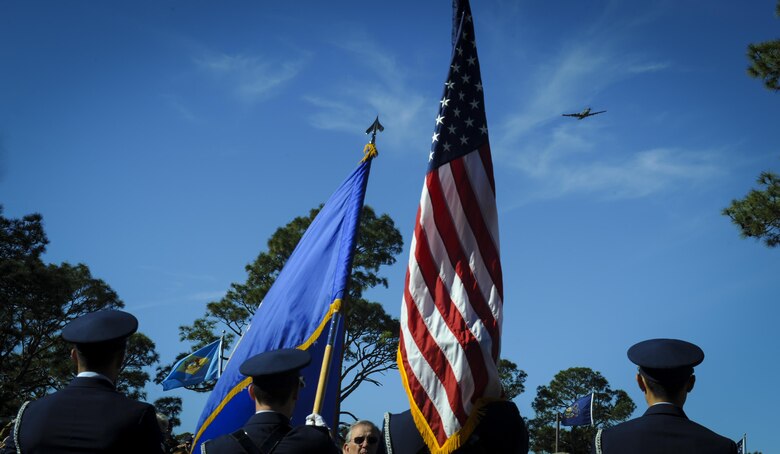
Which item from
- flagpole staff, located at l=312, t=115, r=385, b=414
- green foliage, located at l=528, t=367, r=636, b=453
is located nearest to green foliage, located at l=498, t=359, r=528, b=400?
green foliage, located at l=528, t=367, r=636, b=453

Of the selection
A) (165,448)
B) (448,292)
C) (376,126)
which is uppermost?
(376,126)

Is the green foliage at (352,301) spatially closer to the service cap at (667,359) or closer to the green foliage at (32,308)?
the green foliage at (32,308)

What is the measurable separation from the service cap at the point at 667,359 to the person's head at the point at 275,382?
5.97ft

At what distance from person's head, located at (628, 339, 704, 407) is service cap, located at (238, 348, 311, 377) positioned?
1803mm

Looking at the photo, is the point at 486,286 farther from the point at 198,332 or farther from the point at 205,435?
the point at 198,332

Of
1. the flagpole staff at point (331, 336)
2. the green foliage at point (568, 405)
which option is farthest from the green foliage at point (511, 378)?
the flagpole staff at point (331, 336)

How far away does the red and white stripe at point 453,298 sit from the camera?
5.14 meters

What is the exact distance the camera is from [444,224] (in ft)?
19.8

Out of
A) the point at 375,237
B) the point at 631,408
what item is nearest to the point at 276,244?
the point at 375,237

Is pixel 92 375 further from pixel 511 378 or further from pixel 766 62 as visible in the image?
pixel 511 378

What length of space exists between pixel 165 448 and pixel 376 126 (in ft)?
20.5

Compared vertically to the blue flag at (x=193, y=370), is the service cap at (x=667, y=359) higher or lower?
lower

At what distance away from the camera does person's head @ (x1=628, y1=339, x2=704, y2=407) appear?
3.65 metres

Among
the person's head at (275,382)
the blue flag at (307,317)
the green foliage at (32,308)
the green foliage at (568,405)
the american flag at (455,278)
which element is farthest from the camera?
the green foliage at (568,405)
